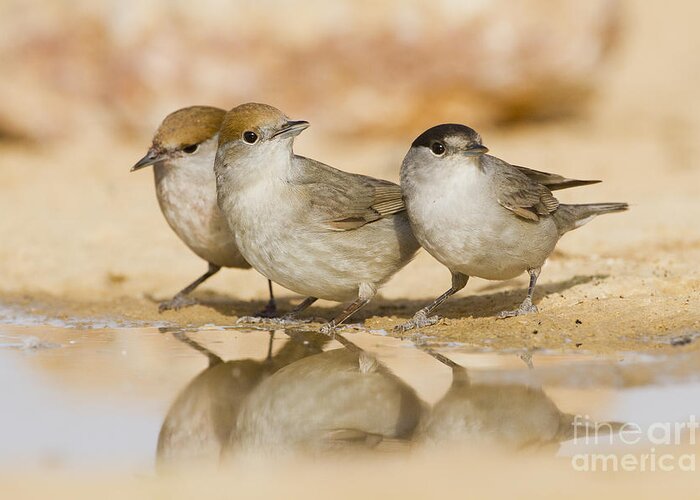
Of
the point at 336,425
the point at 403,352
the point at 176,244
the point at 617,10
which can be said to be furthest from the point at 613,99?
the point at 336,425

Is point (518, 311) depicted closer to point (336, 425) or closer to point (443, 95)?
Result: point (336, 425)

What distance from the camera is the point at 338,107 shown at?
11.8 metres

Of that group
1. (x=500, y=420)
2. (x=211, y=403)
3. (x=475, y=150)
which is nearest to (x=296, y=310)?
(x=475, y=150)

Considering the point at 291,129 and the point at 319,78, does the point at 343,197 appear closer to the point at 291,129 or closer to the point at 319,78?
the point at 291,129

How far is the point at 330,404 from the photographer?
475 cm


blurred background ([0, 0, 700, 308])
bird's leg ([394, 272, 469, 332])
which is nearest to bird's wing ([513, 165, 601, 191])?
bird's leg ([394, 272, 469, 332])

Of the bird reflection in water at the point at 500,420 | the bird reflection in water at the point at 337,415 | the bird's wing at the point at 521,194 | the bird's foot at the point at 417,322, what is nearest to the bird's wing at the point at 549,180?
the bird's wing at the point at 521,194

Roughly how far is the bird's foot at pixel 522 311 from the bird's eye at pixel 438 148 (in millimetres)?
1055

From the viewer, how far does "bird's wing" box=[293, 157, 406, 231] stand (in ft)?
21.0

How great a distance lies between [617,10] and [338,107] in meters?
3.27

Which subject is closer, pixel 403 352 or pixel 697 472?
pixel 697 472

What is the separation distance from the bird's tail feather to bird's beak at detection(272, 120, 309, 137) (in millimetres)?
1720

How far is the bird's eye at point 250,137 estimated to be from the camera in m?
6.35

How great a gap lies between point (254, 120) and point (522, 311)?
1.94m
